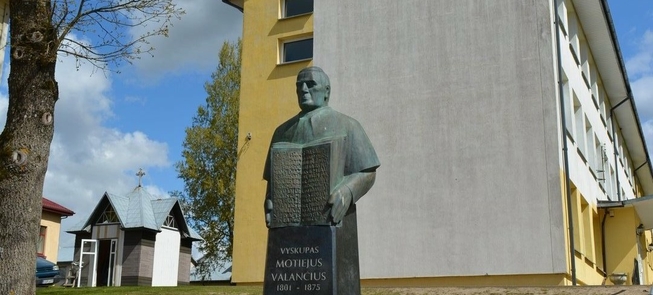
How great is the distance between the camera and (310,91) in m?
8.23

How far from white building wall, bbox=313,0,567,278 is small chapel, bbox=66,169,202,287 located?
1190cm

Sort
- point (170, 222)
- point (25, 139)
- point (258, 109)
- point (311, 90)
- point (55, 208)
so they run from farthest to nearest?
point (55, 208) → point (170, 222) → point (258, 109) → point (25, 139) → point (311, 90)

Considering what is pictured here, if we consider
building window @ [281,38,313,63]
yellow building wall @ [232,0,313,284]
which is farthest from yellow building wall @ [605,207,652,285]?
building window @ [281,38,313,63]

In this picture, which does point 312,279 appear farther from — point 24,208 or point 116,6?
point 116,6

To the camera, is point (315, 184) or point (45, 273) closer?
point (315, 184)

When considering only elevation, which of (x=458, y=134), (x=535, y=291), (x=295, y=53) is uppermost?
(x=295, y=53)

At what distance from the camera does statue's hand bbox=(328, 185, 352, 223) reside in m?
7.61

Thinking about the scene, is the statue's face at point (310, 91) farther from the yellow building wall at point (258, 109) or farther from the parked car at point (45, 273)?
the parked car at point (45, 273)

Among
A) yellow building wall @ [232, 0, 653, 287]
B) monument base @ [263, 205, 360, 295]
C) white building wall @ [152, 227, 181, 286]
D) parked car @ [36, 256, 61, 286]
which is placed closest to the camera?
monument base @ [263, 205, 360, 295]

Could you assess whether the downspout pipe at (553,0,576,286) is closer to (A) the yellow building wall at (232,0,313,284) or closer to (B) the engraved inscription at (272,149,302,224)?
(A) the yellow building wall at (232,0,313,284)

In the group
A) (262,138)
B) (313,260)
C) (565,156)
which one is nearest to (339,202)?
(313,260)

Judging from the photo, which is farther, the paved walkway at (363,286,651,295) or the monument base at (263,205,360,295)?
the paved walkway at (363,286,651,295)

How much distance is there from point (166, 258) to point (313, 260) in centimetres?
2570

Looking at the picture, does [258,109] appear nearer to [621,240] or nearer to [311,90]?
[621,240]
